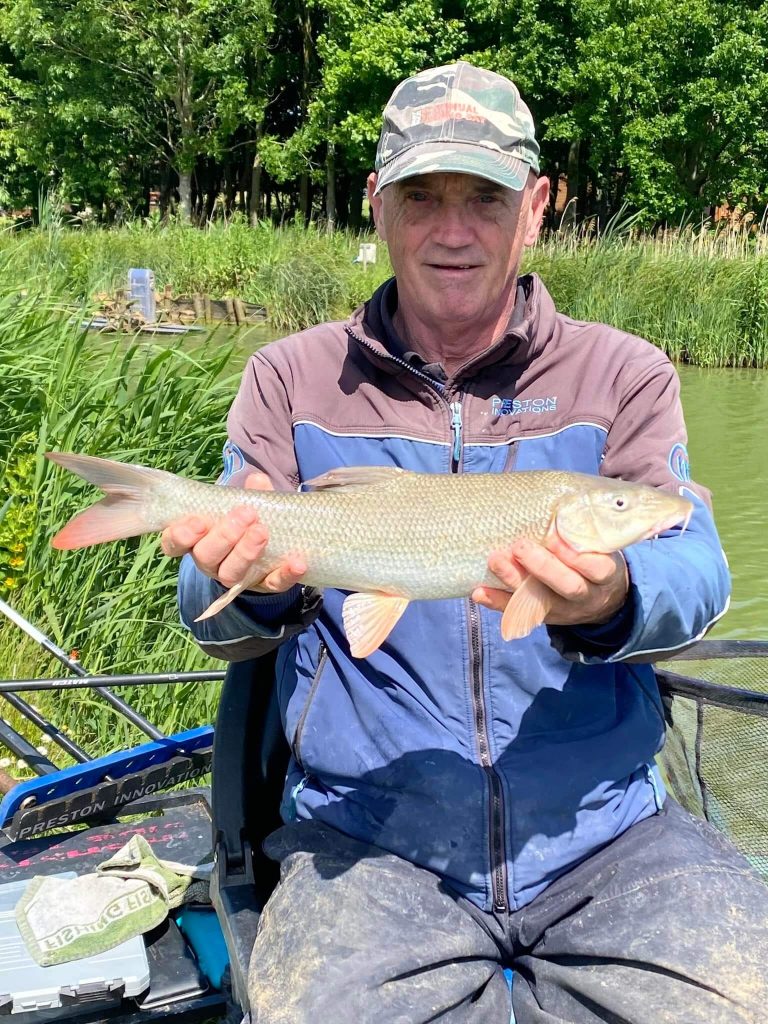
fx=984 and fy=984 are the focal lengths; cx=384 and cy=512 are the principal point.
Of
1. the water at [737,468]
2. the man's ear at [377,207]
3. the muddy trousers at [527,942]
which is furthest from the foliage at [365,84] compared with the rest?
the muddy trousers at [527,942]

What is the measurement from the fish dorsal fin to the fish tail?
1.11 feet

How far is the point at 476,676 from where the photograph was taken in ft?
6.73

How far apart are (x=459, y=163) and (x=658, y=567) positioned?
105 cm

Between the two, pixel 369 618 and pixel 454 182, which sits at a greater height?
pixel 454 182

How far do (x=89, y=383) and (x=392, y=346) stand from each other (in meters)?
2.53

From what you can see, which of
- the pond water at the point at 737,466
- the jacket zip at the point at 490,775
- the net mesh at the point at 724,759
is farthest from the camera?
the pond water at the point at 737,466

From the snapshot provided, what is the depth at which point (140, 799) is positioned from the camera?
279 centimetres

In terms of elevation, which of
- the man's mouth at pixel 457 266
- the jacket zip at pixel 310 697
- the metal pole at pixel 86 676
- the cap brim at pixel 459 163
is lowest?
the metal pole at pixel 86 676

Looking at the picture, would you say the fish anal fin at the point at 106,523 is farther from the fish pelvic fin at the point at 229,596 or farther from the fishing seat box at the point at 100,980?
the fishing seat box at the point at 100,980

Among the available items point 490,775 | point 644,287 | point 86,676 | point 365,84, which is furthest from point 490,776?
point 365,84

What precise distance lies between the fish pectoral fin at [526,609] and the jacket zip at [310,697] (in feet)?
1.57

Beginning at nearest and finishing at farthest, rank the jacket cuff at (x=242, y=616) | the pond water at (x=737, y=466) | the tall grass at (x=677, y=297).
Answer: the jacket cuff at (x=242, y=616)
the pond water at (x=737, y=466)
the tall grass at (x=677, y=297)

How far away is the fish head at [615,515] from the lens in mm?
1905

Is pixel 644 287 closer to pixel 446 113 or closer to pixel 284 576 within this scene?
pixel 446 113
